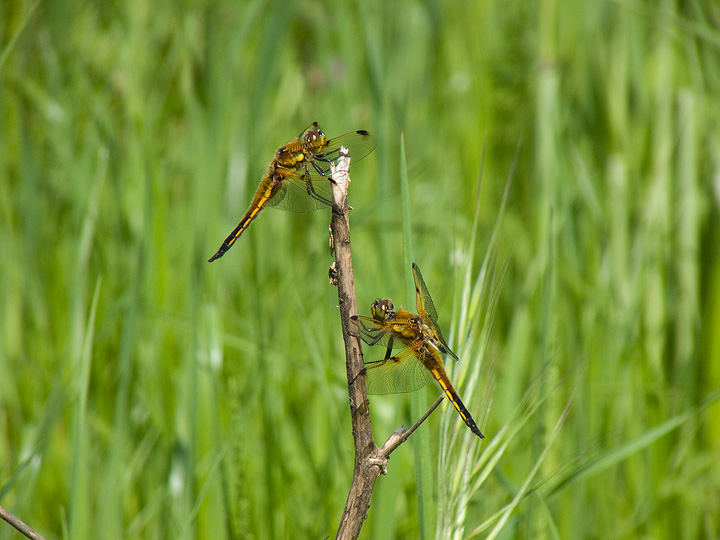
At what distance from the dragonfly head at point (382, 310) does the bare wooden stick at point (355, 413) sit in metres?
0.24

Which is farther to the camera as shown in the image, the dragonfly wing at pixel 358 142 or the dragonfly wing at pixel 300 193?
the dragonfly wing at pixel 358 142

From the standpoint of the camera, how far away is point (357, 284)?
184 centimetres

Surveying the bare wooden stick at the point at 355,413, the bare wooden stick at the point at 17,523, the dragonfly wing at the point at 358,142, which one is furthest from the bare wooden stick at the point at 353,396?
the dragonfly wing at the point at 358,142

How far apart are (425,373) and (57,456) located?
945 millimetres

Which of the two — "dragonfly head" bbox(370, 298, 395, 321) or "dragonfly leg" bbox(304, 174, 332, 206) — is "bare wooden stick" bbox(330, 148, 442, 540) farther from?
"dragonfly leg" bbox(304, 174, 332, 206)

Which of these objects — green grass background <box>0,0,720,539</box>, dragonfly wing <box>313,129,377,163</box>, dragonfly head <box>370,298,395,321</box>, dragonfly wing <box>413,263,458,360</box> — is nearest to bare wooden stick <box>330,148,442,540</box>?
green grass background <box>0,0,720,539</box>

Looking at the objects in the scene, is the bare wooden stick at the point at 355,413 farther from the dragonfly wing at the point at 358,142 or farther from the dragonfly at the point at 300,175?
the dragonfly wing at the point at 358,142

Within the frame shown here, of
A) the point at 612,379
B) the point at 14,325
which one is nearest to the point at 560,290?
the point at 612,379

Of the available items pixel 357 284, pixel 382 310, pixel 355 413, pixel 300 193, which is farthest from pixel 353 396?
pixel 357 284

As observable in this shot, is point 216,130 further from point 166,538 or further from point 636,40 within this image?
point 636,40

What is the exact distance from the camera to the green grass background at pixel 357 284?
3.29 feet

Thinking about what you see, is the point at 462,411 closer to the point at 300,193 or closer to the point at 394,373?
the point at 394,373

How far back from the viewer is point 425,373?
907 millimetres

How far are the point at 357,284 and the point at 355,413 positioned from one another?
4.23 feet
